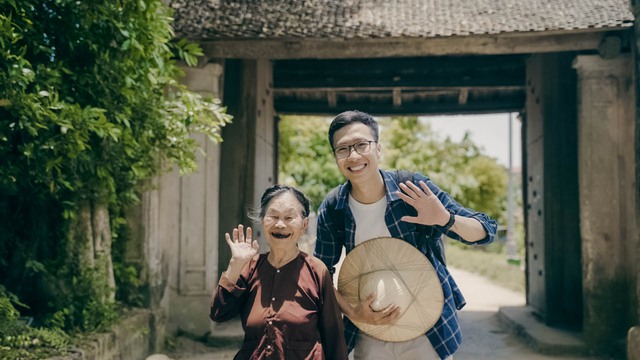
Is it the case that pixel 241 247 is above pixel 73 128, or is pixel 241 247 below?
below

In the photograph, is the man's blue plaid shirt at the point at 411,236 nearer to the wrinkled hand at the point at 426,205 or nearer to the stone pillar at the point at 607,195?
the wrinkled hand at the point at 426,205

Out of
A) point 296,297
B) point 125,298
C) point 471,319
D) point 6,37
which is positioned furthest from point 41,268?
point 471,319

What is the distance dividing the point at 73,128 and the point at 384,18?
441cm

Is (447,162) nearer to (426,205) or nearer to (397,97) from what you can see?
(397,97)

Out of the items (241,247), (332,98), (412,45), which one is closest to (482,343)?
(412,45)

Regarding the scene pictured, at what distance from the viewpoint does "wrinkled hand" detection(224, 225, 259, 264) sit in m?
2.38

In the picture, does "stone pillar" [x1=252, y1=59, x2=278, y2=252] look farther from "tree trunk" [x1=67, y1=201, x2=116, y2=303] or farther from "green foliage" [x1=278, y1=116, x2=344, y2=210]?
"green foliage" [x1=278, y1=116, x2=344, y2=210]

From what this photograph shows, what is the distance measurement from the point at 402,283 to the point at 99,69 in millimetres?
3547

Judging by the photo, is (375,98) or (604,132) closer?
(604,132)

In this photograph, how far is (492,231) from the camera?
2.45 m

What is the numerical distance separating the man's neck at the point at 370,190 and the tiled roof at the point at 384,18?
4.58m

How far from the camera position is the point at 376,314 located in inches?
94.3

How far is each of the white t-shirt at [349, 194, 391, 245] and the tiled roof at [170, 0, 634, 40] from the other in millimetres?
4608

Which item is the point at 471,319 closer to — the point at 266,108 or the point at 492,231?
the point at 266,108
